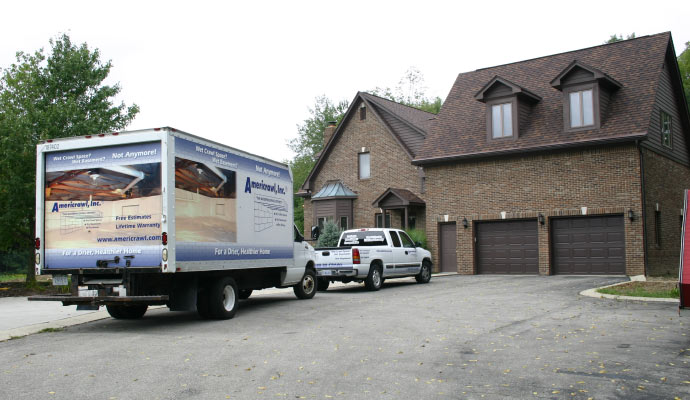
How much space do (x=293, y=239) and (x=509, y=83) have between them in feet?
44.5

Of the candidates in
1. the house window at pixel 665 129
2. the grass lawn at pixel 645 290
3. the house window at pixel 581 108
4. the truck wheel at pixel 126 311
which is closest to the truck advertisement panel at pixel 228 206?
the truck wheel at pixel 126 311

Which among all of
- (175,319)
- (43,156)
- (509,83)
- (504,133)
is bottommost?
(175,319)

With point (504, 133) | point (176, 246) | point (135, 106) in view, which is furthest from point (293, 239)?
point (504, 133)

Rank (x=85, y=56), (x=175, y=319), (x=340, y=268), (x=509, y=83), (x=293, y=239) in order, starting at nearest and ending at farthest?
1. (x=175, y=319)
2. (x=293, y=239)
3. (x=340, y=268)
4. (x=85, y=56)
5. (x=509, y=83)

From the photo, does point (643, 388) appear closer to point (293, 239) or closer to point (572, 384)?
point (572, 384)

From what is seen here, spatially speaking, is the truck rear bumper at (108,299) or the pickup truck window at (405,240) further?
the pickup truck window at (405,240)

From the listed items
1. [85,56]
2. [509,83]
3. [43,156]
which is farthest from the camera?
[509,83]

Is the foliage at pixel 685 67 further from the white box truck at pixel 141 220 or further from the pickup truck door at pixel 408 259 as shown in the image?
the white box truck at pixel 141 220

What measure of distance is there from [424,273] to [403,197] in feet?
30.7

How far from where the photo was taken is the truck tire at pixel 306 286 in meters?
15.9

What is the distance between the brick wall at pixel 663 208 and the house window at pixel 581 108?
2327 millimetres

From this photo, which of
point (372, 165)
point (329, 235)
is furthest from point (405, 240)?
Answer: point (372, 165)

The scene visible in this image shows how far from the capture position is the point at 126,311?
12914 mm

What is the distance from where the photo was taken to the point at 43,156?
11594 millimetres
